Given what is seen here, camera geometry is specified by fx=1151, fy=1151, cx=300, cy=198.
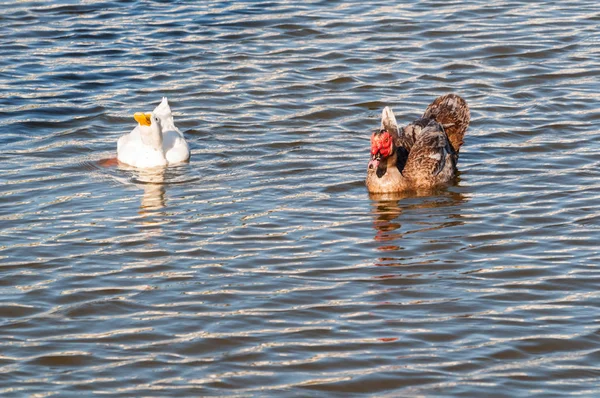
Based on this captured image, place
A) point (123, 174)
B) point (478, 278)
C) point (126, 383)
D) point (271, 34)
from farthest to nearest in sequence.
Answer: point (271, 34), point (123, 174), point (478, 278), point (126, 383)

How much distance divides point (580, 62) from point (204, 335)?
8861 mm

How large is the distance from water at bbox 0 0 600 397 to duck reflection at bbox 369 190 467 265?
0.03 meters

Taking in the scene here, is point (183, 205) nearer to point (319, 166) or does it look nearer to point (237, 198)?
point (237, 198)

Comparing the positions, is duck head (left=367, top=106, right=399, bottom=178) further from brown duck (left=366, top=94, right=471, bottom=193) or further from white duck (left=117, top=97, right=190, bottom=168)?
white duck (left=117, top=97, right=190, bottom=168)

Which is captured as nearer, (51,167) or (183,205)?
(183,205)

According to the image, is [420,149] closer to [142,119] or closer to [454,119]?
[454,119]

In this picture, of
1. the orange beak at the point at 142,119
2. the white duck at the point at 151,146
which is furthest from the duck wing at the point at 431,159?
the orange beak at the point at 142,119

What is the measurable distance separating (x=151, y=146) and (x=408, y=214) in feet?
9.33

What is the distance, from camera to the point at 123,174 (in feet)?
37.0

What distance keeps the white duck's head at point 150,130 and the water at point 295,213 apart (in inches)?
13.7

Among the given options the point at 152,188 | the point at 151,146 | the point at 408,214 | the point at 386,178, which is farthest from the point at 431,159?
the point at 151,146

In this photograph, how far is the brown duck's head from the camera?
10.5m

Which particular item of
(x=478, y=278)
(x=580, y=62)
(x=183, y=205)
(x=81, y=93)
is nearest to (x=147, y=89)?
(x=81, y=93)

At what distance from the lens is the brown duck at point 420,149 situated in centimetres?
1058
